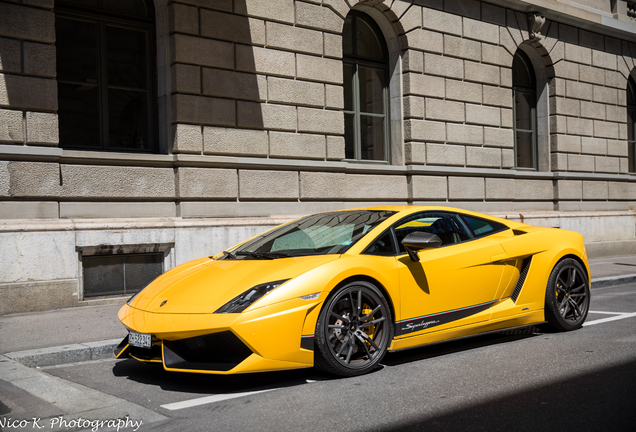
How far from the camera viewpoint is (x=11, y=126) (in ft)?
27.3

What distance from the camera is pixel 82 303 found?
28.2 feet

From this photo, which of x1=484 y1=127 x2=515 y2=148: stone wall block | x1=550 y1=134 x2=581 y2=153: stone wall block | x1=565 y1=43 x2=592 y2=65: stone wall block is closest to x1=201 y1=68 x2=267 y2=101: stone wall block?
x1=484 y1=127 x2=515 y2=148: stone wall block

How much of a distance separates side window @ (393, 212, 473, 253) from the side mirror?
16 cm

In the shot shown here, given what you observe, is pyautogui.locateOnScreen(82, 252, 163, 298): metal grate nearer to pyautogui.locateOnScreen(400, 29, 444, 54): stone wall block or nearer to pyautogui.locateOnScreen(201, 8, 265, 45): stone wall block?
pyautogui.locateOnScreen(201, 8, 265, 45): stone wall block

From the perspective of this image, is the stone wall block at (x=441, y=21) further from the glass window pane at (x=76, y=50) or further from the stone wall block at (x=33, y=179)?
the stone wall block at (x=33, y=179)

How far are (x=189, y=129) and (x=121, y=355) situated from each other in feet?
18.8

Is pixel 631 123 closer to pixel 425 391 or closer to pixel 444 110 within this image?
pixel 444 110

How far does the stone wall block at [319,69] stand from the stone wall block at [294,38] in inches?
5.6

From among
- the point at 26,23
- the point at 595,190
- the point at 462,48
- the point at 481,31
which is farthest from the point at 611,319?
the point at 595,190

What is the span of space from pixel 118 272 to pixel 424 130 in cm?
683

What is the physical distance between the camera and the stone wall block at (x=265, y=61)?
10477mm

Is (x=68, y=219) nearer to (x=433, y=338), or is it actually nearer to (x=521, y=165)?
(x=433, y=338)

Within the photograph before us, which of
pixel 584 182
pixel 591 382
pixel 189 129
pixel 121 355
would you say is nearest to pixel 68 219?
pixel 189 129

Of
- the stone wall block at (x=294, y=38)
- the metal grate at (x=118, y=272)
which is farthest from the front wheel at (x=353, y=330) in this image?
the stone wall block at (x=294, y=38)
